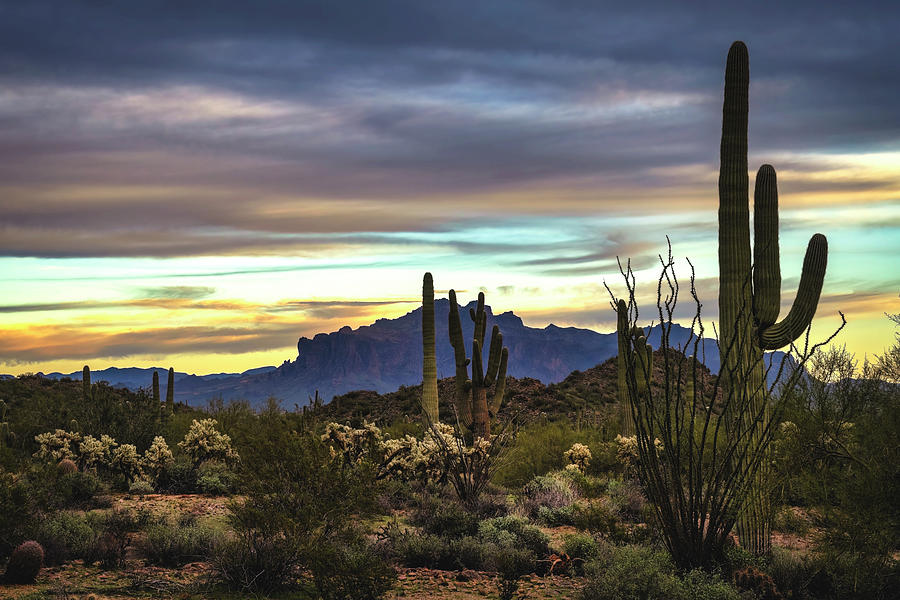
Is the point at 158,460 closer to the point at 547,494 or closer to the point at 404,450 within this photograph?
the point at 404,450

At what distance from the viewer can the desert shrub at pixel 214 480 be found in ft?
56.8

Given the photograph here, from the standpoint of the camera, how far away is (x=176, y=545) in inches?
440

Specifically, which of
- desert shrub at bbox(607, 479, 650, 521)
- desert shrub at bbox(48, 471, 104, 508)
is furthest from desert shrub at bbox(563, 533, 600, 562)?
desert shrub at bbox(48, 471, 104, 508)

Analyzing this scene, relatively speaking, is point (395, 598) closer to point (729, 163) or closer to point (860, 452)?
point (860, 452)

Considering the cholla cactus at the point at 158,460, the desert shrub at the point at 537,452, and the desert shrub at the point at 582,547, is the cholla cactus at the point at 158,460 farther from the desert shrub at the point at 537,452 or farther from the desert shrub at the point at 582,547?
the desert shrub at the point at 582,547

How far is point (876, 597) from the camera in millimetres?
9227

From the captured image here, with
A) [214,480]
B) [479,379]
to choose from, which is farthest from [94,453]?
[479,379]

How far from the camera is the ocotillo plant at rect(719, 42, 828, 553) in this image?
11.2 meters

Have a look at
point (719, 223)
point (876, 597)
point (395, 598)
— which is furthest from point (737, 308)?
point (395, 598)

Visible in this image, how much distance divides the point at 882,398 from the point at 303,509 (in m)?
7.85

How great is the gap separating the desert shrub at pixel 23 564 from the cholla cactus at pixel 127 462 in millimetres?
7619

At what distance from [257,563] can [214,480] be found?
8.31m

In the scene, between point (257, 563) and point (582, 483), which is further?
point (582, 483)

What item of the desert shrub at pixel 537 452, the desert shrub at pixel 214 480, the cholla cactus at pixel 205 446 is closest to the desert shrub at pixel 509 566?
the desert shrub at pixel 214 480
